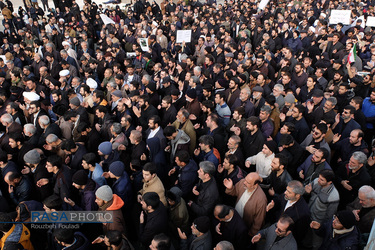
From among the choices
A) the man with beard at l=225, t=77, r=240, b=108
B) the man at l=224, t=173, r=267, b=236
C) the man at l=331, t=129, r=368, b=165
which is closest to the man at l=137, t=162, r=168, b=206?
the man at l=224, t=173, r=267, b=236

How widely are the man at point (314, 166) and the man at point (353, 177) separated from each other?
1.15 feet

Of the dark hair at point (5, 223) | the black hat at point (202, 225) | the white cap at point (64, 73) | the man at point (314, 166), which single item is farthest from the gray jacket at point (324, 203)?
the white cap at point (64, 73)

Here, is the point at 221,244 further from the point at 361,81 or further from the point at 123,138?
the point at 361,81

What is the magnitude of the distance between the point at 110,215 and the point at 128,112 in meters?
2.74

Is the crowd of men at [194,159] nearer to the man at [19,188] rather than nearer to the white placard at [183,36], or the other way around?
the man at [19,188]

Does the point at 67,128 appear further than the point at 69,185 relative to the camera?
Yes

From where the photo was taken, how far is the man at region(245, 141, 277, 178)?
174 inches

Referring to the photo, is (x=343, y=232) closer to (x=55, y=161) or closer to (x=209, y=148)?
(x=209, y=148)

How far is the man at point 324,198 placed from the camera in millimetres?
3739

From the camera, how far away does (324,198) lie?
3771 millimetres

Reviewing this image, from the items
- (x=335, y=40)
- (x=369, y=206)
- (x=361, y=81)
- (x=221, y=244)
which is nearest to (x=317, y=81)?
(x=361, y=81)

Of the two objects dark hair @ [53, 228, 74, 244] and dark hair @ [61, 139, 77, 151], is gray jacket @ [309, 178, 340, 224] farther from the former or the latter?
dark hair @ [61, 139, 77, 151]

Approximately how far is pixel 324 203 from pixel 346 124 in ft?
7.40

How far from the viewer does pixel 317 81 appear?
7133 mm
